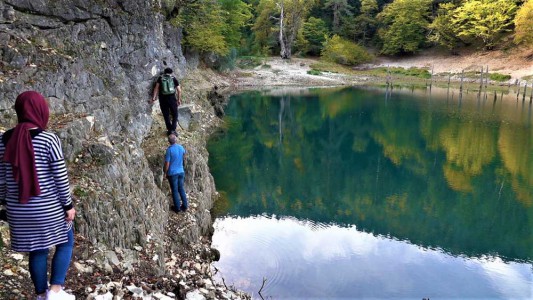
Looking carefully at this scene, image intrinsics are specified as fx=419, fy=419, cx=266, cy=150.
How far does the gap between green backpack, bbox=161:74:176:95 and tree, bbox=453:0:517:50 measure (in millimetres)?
68684

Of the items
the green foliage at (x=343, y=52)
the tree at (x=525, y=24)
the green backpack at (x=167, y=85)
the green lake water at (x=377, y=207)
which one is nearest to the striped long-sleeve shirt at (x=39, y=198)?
the green lake water at (x=377, y=207)

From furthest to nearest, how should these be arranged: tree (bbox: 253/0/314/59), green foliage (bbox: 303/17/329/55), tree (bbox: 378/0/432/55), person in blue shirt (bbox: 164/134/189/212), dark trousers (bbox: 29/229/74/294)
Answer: green foliage (bbox: 303/17/329/55) < tree (bbox: 378/0/432/55) < tree (bbox: 253/0/314/59) < person in blue shirt (bbox: 164/134/189/212) < dark trousers (bbox: 29/229/74/294)

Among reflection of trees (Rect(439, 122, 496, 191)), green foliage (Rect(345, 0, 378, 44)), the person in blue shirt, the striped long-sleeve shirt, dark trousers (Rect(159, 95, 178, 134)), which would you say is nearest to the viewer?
the striped long-sleeve shirt

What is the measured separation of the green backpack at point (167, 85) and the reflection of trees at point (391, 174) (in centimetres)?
505

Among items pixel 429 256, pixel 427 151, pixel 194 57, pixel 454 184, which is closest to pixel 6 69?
pixel 429 256

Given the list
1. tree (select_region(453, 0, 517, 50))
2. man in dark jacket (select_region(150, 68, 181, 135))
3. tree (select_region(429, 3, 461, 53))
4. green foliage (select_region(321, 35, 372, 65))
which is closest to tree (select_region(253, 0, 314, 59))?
green foliage (select_region(321, 35, 372, 65))

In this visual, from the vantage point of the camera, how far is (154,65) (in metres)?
13.6

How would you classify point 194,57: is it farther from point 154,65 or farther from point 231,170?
point 154,65

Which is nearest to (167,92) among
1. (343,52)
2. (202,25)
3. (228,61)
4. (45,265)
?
(45,265)

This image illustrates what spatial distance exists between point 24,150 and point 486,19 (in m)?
77.0

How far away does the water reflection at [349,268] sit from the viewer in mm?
10242

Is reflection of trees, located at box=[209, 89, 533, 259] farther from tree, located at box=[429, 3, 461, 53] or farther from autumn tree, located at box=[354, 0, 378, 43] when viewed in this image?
autumn tree, located at box=[354, 0, 378, 43]

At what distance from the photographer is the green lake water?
10.8 meters

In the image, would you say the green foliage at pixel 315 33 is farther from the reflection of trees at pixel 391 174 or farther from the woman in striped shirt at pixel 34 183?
the woman in striped shirt at pixel 34 183
